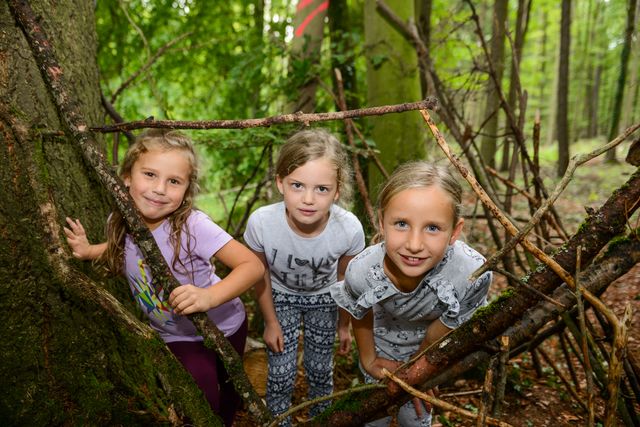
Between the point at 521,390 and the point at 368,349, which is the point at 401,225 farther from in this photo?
the point at 521,390

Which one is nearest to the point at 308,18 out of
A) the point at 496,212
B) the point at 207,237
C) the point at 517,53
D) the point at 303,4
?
the point at 303,4

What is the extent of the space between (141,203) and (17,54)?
75 centimetres

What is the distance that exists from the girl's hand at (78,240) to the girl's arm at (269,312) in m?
0.93

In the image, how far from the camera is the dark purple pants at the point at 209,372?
2.09 meters

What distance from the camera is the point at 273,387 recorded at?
2607mm

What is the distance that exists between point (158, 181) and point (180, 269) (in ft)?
1.50

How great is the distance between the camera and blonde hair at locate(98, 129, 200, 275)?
6.42 ft

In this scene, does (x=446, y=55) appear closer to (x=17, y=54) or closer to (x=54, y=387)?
(x=17, y=54)

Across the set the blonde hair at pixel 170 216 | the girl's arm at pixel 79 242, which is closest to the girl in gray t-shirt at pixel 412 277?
the blonde hair at pixel 170 216

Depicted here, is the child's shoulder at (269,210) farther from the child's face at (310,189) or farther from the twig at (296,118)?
the twig at (296,118)

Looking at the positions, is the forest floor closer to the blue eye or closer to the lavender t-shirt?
the lavender t-shirt

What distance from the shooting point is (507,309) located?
131 cm

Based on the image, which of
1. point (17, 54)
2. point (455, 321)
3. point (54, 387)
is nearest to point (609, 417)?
point (455, 321)

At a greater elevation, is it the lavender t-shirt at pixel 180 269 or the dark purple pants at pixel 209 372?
the lavender t-shirt at pixel 180 269
